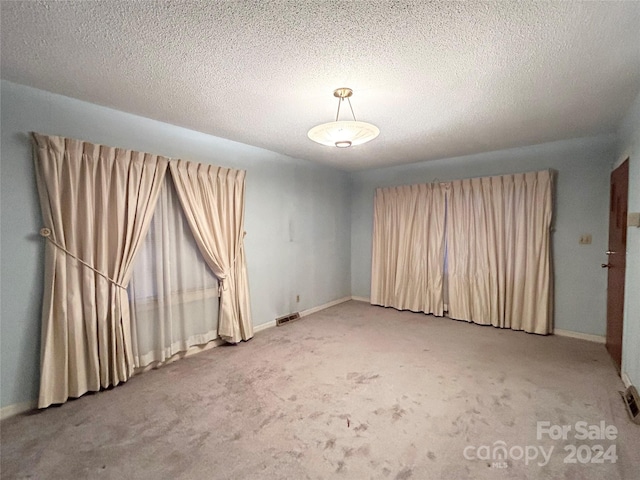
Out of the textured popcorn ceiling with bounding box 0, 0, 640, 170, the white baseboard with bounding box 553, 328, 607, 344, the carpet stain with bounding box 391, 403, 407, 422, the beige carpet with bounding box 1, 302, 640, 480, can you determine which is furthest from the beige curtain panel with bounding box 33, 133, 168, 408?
the white baseboard with bounding box 553, 328, 607, 344

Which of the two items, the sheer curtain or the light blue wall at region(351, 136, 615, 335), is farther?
the light blue wall at region(351, 136, 615, 335)

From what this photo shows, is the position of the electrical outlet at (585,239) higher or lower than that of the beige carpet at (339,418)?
higher

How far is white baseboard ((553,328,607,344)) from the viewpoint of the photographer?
3.37 meters

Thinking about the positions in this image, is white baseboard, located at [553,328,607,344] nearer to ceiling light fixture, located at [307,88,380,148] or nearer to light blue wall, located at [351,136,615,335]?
light blue wall, located at [351,136,615,335]

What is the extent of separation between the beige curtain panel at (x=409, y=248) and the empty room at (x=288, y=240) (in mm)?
307

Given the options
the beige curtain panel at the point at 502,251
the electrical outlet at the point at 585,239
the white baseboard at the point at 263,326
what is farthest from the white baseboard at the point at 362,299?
the electrical outlet at the point at 585,239

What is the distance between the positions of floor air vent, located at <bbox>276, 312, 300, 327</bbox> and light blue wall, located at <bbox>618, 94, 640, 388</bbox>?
11.2 feet

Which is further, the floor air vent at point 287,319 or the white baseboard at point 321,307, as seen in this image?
the white baseboard at point 321,307

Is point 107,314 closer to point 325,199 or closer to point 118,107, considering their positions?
point 118,107

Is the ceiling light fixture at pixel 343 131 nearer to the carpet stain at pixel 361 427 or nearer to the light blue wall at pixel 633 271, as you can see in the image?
the carpet stain at pixel 361 427

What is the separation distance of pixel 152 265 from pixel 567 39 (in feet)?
11.3

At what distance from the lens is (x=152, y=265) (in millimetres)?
2816

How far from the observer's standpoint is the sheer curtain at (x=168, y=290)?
2.73m

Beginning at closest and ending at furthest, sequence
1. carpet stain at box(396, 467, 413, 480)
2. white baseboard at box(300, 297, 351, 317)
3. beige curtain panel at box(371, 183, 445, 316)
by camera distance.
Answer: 1. carpet stain at box(396, 467, 413, 480)
2. beige curtain panel at box(371, 183, 445, 316)
3. white baseboard at box(300, 297, 351, 317)
